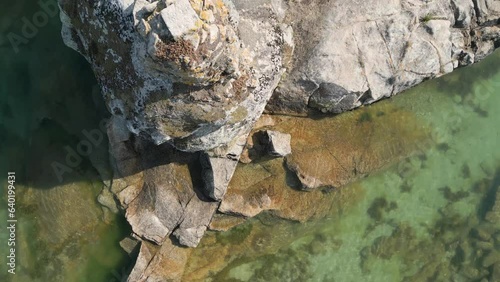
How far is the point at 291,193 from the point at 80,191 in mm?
5030

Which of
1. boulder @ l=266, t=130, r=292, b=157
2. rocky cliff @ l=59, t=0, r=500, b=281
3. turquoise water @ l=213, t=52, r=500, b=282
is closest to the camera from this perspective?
rocky cliff @ l=59, t=0, r=500, b=281

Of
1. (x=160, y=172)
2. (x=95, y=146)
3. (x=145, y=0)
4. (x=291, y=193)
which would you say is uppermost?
(x=145, y=0)

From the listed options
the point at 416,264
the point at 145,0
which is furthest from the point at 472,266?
the point at 145,0

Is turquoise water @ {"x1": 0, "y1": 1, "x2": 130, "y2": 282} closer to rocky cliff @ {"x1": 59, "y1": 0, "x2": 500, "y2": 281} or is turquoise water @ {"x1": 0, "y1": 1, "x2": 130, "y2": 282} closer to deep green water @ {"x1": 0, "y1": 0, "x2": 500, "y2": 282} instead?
deep green water @ {"x1": 0, "y1": 0, "x2": 500, "y2": 282}

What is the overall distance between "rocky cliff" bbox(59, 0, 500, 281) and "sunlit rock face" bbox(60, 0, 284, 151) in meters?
0.02

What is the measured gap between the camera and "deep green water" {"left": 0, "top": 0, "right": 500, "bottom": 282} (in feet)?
35.6

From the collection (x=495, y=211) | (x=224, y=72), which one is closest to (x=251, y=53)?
(x=224, y=72)

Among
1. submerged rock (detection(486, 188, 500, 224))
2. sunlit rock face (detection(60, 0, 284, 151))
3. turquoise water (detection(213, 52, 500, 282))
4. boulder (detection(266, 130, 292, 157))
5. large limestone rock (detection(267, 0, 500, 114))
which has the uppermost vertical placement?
sunlit rock face (detection(60, 0, 284, 151))

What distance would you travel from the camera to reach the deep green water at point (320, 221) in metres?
10.9

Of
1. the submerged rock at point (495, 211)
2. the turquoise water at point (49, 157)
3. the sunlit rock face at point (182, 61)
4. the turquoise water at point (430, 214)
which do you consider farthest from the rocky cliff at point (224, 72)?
the submerged rock at point (495, 211)

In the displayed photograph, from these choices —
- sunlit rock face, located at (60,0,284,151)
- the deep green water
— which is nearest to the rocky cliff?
sunlit rock face, located at (60,0,284,151)

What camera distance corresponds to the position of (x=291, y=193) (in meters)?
11.1

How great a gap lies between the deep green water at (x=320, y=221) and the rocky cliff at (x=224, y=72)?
979 millimetres

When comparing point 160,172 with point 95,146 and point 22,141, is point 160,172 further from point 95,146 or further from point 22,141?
point 22,141
